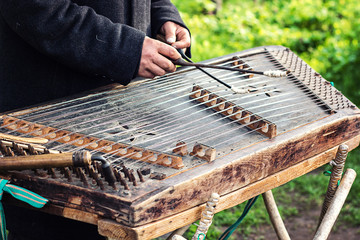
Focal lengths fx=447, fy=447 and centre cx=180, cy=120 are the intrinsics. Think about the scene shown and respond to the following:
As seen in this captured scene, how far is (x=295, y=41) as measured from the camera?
21.1 feet

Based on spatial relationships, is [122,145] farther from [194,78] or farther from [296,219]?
[296,219]

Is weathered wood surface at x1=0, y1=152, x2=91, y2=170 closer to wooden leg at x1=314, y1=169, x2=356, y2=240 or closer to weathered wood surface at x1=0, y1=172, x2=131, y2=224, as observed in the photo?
weathered wood surface at x1=0, y1=172, x2=131, y2=224

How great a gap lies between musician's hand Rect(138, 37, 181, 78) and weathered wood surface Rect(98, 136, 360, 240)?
0.58m

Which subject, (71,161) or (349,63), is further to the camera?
(349,63)

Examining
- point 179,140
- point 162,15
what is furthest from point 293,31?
point 179,140

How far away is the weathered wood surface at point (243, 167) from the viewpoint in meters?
1.30

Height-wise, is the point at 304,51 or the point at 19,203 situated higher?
the point at 19,203

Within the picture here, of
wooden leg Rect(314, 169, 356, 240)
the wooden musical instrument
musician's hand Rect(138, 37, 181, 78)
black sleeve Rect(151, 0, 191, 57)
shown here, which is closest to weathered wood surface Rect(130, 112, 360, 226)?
the wooden musical instrument

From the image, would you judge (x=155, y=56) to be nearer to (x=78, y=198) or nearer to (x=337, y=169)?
(x=78, y=198)

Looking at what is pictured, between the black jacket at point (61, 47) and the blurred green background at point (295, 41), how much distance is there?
1836 millimetres

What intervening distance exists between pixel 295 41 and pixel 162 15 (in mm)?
4445

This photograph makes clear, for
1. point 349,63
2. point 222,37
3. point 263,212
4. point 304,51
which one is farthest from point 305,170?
point 222,37

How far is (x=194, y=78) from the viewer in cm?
221

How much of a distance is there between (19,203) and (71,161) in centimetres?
31
